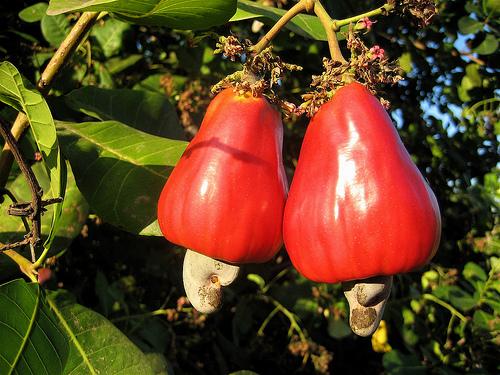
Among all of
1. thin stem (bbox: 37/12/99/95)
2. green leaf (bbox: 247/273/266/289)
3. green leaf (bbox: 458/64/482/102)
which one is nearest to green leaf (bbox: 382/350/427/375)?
green leaf (bbox: 247/273/266/289)

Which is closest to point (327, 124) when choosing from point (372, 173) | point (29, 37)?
point (372, 173)

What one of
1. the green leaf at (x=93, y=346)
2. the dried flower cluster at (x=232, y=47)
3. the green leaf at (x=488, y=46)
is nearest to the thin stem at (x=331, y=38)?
the dried flower cluster at (x=232, y=47)

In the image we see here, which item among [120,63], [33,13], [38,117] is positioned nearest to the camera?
[38,117]

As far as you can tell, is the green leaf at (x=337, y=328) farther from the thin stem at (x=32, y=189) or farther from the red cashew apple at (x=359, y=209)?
the thin stem at (x=32, y=189)

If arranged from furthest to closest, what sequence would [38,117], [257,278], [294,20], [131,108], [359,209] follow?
[257,278] < [131,108] < [294,20] < [38,117] < [359,209]

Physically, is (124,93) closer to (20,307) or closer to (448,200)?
(20,307)

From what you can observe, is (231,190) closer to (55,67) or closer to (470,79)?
(55,67)

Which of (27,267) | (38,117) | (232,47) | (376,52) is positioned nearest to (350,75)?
(376,52)
